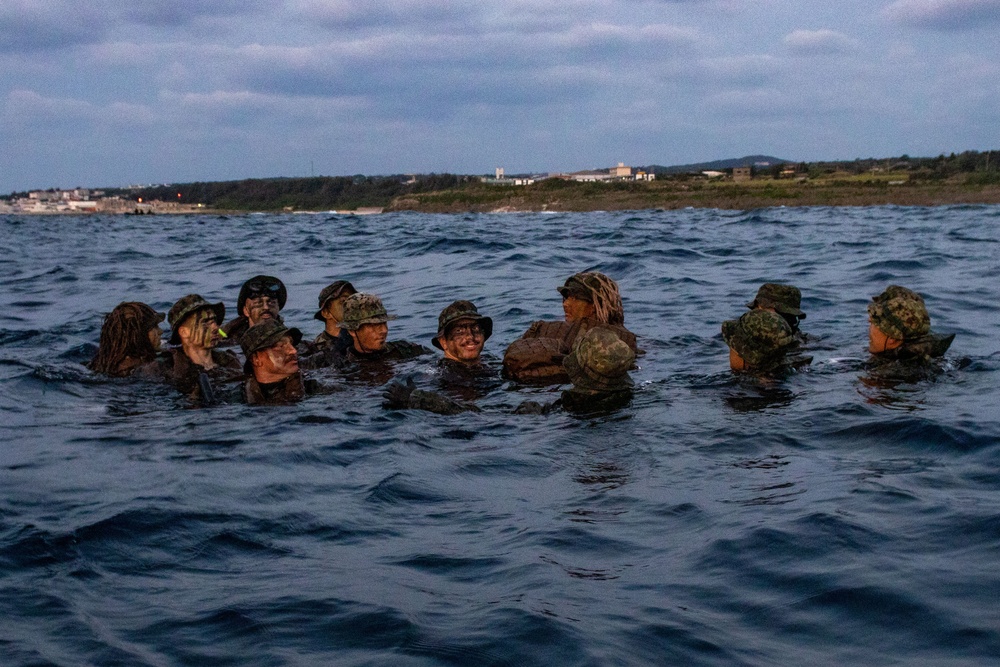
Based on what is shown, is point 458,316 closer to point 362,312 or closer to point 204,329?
point 362,312

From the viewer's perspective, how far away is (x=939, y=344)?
9.95 m

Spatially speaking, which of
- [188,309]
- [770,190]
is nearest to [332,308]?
[188,309]

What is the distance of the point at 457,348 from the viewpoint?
10.7 m

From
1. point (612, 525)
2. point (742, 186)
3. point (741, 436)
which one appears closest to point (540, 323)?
point (741, 436)

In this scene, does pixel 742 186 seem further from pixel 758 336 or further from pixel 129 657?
pixel 129 657

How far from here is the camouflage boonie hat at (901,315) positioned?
9.87 m

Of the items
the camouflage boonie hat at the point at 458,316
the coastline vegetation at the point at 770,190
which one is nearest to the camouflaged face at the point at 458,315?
the camouflage boonie hat at the point at 458,316

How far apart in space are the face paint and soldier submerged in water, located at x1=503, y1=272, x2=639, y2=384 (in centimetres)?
302

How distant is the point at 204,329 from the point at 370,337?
5.73 feet

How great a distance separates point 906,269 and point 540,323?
42.3 feet

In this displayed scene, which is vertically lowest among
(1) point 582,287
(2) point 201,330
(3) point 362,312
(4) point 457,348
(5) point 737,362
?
(5) point 737,362

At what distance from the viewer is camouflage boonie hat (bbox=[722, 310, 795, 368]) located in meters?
9.48

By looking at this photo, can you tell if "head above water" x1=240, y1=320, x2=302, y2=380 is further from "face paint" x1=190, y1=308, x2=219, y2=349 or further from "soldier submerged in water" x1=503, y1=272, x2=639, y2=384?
"soldier submerged in water" x1=503, y1=272, x2=639, y2=384

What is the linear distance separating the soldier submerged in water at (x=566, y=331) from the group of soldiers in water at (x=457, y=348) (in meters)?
0.01
